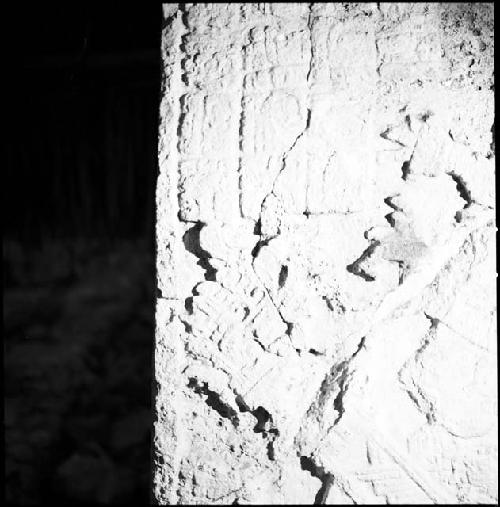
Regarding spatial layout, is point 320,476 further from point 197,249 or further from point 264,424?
point 197,249

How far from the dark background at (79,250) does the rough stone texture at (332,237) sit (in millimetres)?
795

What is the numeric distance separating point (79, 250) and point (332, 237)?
2.18 m

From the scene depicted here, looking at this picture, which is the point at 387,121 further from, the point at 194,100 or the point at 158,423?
the point at 158,423

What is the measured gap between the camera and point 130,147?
97.7 inches

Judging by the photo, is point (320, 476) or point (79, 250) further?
point (79, 250)

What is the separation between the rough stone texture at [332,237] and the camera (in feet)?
2.86

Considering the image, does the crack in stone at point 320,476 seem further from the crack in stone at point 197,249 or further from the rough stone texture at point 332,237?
the crack in stone at point 197,249

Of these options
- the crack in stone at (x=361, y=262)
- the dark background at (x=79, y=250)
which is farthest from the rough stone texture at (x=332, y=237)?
the dark background at (x=79, y=250)

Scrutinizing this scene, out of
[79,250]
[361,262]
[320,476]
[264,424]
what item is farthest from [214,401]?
[79,250]

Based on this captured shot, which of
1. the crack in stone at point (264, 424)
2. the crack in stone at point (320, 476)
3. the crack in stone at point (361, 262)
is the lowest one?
the crack in stone at point (320, 476)

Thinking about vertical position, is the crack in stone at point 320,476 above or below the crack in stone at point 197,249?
below

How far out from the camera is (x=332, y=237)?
2.90 ft

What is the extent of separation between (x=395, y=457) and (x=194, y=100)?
909mm

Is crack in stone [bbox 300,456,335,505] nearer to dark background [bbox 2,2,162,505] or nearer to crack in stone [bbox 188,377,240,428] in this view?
crack in stone [bbox 188,377,240,428]
